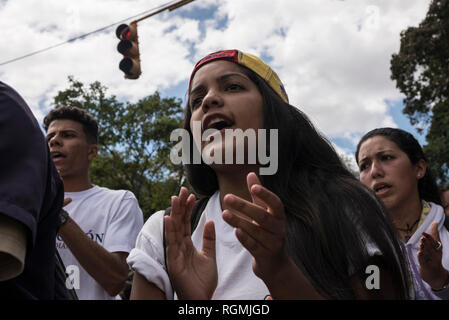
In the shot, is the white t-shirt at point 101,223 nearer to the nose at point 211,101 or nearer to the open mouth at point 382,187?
the nose at point 211,101

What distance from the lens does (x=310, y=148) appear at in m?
2.28

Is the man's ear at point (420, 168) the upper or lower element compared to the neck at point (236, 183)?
upper

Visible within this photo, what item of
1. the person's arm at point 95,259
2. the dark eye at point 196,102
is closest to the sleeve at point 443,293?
the dark eye at point 196,102

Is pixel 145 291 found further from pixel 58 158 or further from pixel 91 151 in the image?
pixel 91 151

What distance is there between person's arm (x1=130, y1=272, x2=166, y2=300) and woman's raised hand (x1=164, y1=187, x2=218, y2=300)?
0.18m

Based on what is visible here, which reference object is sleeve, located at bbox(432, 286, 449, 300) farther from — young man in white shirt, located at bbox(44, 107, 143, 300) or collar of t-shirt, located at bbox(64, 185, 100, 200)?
collar of t-shirt, located at bbox(64, 185, 100, 200)

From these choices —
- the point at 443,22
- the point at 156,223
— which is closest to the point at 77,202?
the point at 156,223

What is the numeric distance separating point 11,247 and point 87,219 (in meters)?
2.59

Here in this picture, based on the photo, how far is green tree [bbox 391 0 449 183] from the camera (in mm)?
14336

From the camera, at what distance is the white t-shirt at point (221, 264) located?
175 cm

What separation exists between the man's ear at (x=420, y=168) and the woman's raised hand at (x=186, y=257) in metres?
2.54

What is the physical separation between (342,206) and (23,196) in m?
1.25

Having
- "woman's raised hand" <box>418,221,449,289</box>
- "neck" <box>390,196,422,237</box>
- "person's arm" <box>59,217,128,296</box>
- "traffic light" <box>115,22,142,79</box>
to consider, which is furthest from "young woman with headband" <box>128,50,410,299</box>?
"traffic light" <box>115,22,142,79</box>
